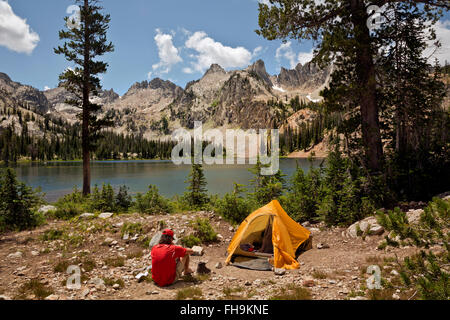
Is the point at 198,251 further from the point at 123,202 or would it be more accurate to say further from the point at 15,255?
the point at 123,202

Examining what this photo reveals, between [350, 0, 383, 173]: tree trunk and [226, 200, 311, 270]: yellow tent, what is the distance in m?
3.73

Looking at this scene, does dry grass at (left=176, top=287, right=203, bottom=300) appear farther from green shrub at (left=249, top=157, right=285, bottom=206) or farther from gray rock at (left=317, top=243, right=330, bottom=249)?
green shrub at (left=249, top=157, right=285, bottom=206)

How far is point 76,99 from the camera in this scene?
52.6 ft

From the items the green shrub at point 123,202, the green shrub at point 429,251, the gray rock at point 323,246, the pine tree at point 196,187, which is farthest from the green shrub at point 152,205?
the green shrub at point 429,251

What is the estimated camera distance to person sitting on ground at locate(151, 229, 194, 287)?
18.2 ft

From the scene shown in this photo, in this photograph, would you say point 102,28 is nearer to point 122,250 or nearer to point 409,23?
point 122,250

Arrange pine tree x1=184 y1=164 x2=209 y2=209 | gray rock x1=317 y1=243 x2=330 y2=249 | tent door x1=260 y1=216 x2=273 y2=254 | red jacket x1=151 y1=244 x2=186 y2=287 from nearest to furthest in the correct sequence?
red jacket x1=151 y1=244 x2=186 y2=287 < gray rock x1=317 y1=243 x2=330 y2=249 < tent door x1=260 y1=216 x2=273 y2=254 < pine tree x1=184 y1=164 x2=209 y2=209

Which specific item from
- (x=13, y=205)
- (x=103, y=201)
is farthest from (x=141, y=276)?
(x=103, y=201)

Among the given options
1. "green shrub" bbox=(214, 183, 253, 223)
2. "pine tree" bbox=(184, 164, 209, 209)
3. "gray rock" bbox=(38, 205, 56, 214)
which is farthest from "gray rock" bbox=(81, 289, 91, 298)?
"gray rock" bbox=(38, 205, 56, 214)

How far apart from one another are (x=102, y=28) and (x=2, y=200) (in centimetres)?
1235

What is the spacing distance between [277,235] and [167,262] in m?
3.59

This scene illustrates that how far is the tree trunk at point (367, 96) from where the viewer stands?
845 centimetres
